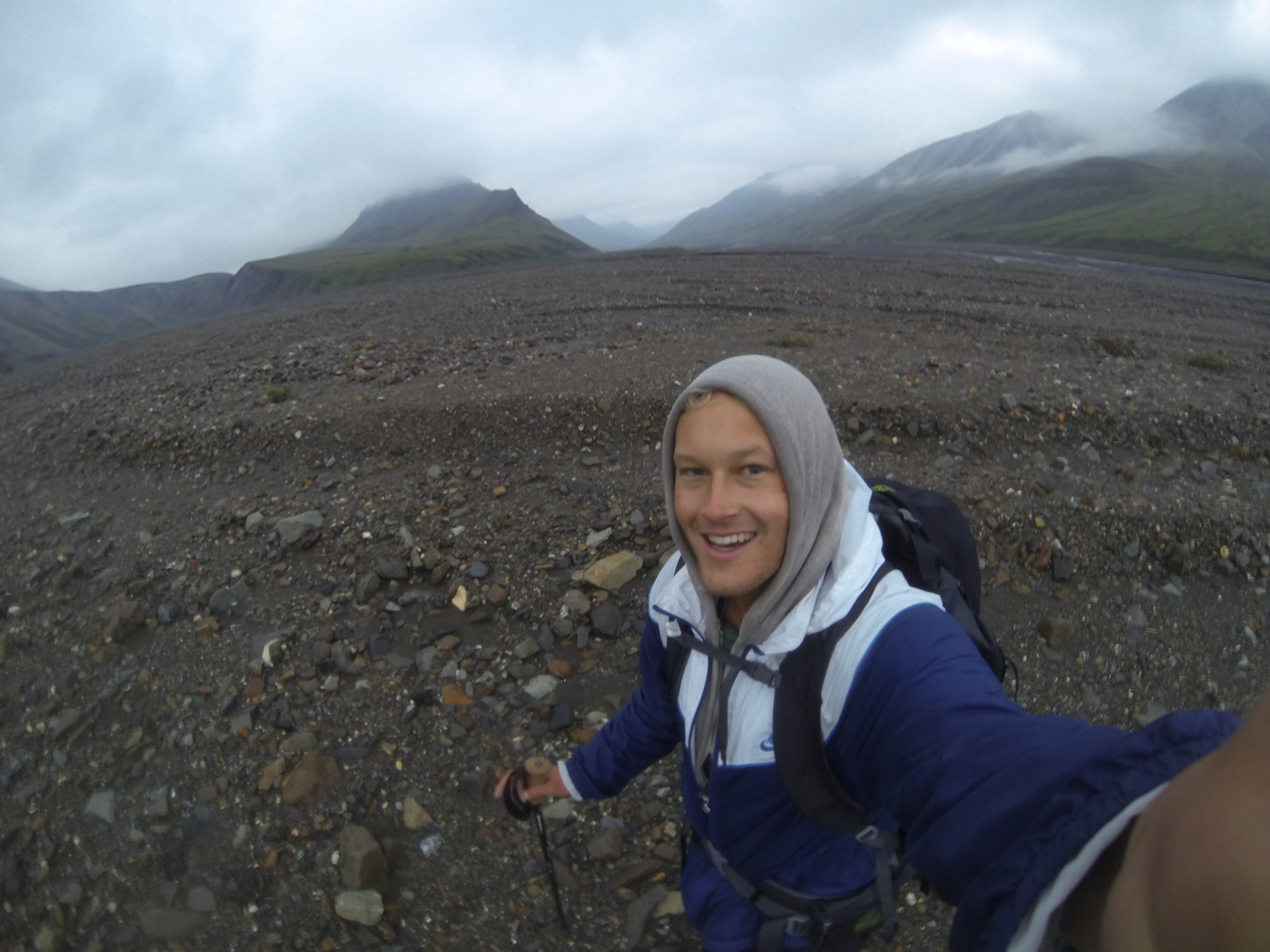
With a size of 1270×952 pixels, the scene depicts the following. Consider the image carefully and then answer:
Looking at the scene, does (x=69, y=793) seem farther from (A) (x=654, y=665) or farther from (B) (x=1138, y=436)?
(B) (x=1138, y=436)

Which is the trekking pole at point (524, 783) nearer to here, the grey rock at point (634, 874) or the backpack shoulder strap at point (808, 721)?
the grey rock at point (634, 874)

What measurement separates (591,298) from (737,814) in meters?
16.3

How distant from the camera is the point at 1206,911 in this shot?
0.76 metres

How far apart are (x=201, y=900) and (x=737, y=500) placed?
12.8ft

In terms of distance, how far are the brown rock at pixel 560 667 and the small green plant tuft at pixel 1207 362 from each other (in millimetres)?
11353

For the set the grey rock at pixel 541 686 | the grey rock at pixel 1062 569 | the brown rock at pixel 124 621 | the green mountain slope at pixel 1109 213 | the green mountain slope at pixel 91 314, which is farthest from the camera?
the green mountain slope at pixel 1109 213

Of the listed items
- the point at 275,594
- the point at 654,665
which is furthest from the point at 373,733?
the point at 654,665

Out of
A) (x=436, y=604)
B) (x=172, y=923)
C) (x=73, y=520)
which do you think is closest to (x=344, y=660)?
(x=436, y=604)

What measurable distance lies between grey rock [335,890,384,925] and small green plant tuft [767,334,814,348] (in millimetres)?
9412

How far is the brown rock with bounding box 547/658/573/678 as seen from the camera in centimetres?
468

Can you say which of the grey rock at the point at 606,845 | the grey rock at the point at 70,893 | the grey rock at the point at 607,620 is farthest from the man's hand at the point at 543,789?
the grey rock at the point at 70,893

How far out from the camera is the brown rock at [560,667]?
4680mm

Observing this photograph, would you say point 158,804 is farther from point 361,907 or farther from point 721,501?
point 721,501

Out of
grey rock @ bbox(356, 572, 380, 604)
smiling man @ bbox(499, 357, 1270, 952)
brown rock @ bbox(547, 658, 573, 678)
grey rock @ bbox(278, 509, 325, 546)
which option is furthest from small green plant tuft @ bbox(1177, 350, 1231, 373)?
grey rock @ bbox(278, 509, 325, 546)
